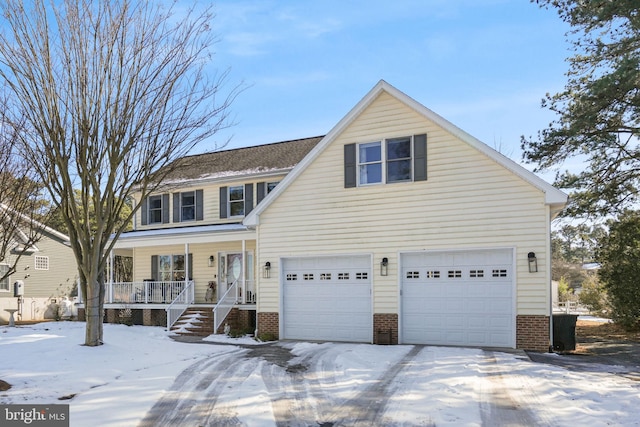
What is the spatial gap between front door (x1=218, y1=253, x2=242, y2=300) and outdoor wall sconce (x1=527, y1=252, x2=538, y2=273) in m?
11.1

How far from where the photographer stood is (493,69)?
1482cm

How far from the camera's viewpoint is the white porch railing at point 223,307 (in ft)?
55.5

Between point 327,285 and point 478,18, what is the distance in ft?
26.3

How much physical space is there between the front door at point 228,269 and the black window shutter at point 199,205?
6.71ft

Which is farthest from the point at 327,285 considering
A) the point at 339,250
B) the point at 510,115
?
the point at 510,115

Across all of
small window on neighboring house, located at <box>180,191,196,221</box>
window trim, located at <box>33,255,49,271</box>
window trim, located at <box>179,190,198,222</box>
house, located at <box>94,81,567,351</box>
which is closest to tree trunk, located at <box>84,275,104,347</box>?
house, located at <box>94,81,567,351</box>

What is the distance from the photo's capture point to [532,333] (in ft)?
41.6

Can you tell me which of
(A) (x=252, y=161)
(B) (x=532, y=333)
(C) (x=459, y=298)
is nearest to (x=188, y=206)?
(A) (x=252, y=161)

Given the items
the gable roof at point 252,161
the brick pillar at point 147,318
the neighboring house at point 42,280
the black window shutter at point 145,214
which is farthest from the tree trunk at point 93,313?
the neighboring house at point 42,280

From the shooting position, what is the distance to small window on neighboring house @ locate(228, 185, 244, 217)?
2089cm

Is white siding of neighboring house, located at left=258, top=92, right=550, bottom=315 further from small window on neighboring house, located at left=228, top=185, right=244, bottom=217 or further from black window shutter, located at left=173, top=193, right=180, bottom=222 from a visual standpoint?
black window shutter, located at left=173, top=193, right=180, bottom=222

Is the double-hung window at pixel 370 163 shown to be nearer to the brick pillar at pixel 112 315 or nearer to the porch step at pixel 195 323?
the porch step at pixel 195 323

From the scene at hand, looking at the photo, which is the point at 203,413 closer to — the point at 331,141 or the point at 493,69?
the point at 331,141

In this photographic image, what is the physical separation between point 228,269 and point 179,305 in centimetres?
286
